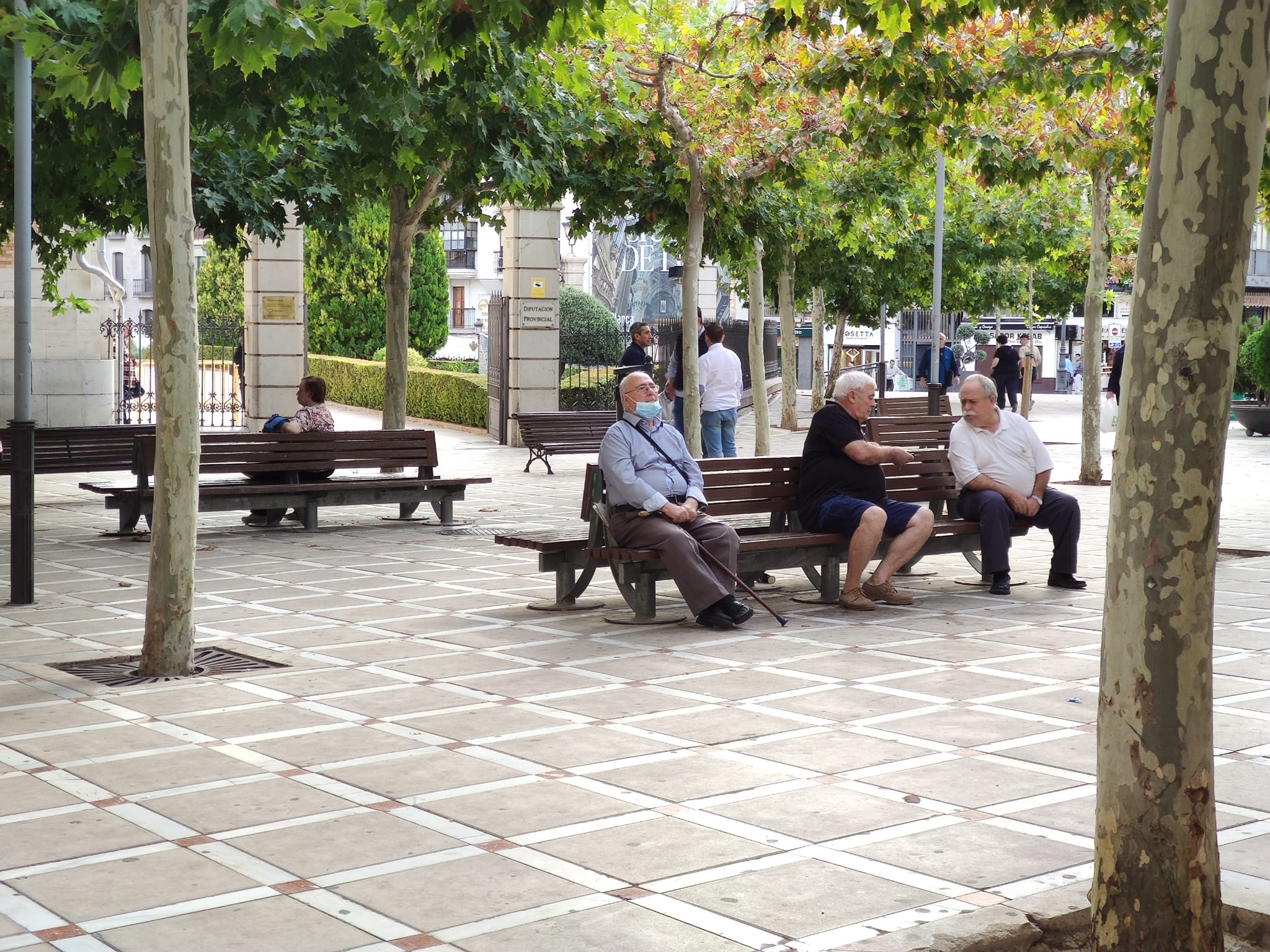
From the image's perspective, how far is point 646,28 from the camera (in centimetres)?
1645

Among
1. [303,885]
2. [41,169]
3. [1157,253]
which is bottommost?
[303,885]

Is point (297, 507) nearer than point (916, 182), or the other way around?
point (297, 507)

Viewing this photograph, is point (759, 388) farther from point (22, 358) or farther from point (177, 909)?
point (177, 909)

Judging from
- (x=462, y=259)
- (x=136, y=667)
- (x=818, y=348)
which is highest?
(x=462, y=259)

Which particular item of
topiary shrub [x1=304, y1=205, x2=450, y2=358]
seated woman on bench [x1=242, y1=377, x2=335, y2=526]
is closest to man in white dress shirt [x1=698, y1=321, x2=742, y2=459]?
seated woman on bench [x1=242, y1=377, x2=335, y2=526]

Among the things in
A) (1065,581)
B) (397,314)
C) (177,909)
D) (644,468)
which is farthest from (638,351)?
(177,909)

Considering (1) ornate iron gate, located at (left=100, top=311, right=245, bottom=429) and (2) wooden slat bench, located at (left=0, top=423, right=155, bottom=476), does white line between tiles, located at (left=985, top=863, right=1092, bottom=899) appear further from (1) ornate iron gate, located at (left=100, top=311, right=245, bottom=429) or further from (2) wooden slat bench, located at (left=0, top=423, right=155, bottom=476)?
(1) ornate iron gate, located at (left=100, top=311, right=245, bottom=429)

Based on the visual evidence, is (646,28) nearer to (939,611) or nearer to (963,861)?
(939,611)

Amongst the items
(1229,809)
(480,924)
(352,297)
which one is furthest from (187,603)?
(352,297)

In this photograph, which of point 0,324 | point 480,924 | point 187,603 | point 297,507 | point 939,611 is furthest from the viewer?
point 0,324

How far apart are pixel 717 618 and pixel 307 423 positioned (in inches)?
245

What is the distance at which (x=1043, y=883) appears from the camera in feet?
14.5

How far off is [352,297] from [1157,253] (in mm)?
42137

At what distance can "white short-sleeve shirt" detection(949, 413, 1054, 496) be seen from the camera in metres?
10.1
